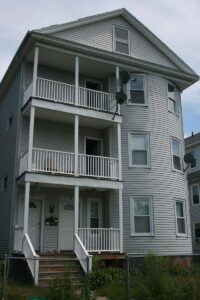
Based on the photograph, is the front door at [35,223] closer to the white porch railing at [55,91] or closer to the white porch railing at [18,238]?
the white porch railing at [18,238]

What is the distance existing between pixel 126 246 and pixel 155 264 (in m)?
7.61

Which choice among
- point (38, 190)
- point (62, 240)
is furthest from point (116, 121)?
point (62, 240)

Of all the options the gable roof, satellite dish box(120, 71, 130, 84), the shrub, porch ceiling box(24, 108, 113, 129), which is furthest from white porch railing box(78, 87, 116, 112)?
the shrub

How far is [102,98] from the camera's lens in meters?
19.0

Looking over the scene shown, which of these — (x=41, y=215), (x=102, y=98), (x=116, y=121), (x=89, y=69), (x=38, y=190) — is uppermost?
(x=89, y=69)

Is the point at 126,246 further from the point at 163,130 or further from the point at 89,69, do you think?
the point at 89,69

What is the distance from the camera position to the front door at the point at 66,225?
57.1 ft

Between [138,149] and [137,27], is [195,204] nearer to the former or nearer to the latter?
[138,149]

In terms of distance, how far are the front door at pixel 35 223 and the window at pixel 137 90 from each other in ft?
23.5

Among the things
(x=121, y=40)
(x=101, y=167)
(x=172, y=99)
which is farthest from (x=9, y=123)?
(x=172, y=99)

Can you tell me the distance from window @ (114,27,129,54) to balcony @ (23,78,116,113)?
2906mm

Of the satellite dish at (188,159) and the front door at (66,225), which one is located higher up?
the satellite dish at (188,159)

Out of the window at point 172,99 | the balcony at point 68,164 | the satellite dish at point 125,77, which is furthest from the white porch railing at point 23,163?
the window at point 172,99

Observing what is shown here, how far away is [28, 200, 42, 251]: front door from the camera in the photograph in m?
16.8
